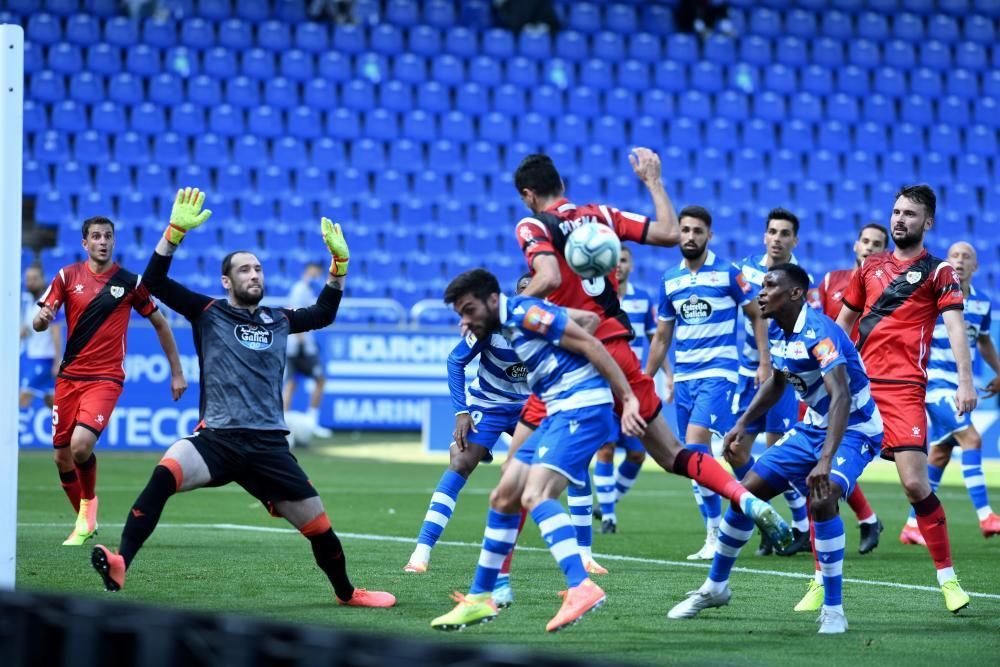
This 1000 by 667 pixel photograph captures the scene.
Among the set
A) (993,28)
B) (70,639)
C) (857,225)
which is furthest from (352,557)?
(993,28)

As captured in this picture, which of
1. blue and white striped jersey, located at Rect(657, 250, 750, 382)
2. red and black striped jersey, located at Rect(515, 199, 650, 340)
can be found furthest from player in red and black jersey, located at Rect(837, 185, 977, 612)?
blue and white striped jersey, located at Rect(657, 250, 750, 382)

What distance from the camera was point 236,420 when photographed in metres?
7.56

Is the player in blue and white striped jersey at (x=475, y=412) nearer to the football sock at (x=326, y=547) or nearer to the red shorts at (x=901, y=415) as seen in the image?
the football sock at (x=326, y=547)

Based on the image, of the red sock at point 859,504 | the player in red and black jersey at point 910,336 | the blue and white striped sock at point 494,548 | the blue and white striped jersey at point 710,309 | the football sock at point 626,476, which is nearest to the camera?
the blue and white striped sock at point 494,548

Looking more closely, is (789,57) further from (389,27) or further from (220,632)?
→ (220,632)

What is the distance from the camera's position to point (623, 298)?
12570 mm

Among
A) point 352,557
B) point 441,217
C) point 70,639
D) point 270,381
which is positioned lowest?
point 352,557

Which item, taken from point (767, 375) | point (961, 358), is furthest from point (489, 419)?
point (961, 358)

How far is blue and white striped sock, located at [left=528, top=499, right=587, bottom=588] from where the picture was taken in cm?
650

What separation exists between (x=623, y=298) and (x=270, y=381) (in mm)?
5352

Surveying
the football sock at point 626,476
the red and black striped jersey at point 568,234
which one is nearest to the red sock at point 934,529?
the red and black striped jersey at point 568,234

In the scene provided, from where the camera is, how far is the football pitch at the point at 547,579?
660 centimetres

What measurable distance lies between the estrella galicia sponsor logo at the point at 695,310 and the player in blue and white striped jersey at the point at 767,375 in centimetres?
37

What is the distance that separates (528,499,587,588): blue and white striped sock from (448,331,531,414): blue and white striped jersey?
2.64 m
